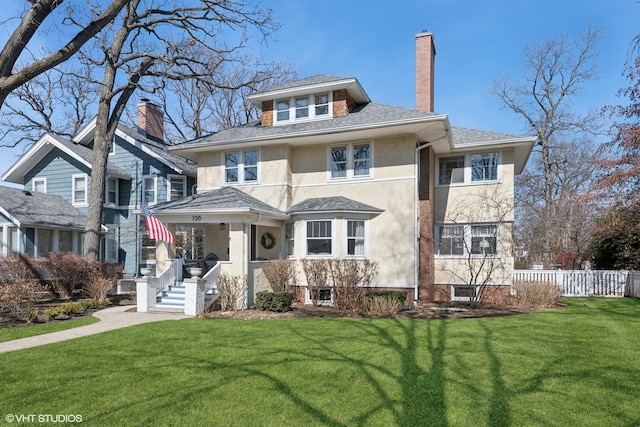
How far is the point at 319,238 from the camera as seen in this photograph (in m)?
14.6

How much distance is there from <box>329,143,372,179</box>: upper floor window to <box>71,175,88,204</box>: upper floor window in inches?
579

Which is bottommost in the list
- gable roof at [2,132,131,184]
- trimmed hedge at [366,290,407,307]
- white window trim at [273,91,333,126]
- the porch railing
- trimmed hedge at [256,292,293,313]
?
trimmed hedge at [256,292,293,313]

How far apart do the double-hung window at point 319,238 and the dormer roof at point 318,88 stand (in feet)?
17.3

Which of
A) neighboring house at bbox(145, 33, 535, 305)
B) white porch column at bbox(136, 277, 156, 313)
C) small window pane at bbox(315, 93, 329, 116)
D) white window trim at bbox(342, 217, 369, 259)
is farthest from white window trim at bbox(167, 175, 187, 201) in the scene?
white window trim at bbox(342, 217, 369, 259)

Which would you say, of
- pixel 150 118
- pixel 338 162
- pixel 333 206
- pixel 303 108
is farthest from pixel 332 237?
pixel 150 118

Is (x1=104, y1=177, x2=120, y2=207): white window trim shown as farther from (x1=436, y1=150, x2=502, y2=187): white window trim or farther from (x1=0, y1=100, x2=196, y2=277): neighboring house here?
(x1=436, y1=150, x2=502, y2=187): white window trim

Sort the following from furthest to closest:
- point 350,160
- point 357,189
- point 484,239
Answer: point 484,239
point 350,160
point 357,189

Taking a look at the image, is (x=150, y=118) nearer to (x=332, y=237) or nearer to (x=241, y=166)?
(x=241, y=166)

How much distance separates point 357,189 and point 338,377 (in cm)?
970

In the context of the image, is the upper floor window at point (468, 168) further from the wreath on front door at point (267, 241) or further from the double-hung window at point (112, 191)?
the double-hung window at point (112, 191)

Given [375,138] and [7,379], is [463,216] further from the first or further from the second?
[7,379]

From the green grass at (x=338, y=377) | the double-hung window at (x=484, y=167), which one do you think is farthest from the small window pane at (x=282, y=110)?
the green grass at (x=338, y=377)

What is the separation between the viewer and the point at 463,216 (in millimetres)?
16078

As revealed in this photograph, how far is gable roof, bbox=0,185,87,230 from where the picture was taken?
18.2m
